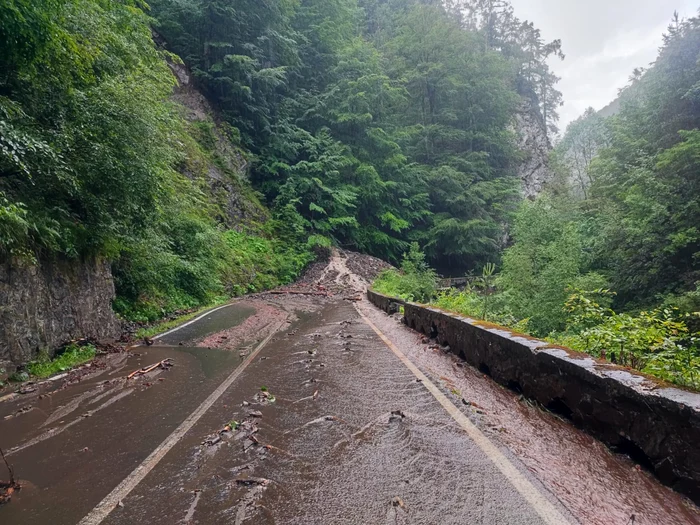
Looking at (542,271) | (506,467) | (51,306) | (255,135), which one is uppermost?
(255,135)

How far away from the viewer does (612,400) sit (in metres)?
3.31

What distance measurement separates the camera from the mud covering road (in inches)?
97.6

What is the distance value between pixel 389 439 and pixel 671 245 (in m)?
14.2

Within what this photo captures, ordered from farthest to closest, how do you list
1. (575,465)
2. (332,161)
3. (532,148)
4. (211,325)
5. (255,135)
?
(532,148) → (255,135) → (332,161) → (211,325) → (575,465)

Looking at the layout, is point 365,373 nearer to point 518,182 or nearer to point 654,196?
point 654,196

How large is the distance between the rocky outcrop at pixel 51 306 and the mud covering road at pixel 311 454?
4.32 feet

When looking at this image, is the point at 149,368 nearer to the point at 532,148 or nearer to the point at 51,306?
the point at 51,306

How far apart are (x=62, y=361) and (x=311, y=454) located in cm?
580

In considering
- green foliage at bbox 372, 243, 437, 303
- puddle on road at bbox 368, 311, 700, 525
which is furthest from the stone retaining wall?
green foliage at bbox 372, 243, 437, 303

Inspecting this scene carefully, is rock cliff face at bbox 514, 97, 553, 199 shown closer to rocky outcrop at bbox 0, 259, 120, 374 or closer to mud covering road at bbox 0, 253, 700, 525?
rocky outcrop at bbox 0, 259, 120, 374

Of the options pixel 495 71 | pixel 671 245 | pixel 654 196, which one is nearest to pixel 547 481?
pixel 671 245

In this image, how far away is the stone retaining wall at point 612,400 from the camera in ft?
8.73

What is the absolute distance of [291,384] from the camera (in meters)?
5.29

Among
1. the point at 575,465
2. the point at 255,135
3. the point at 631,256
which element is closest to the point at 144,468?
the point at 575,465
